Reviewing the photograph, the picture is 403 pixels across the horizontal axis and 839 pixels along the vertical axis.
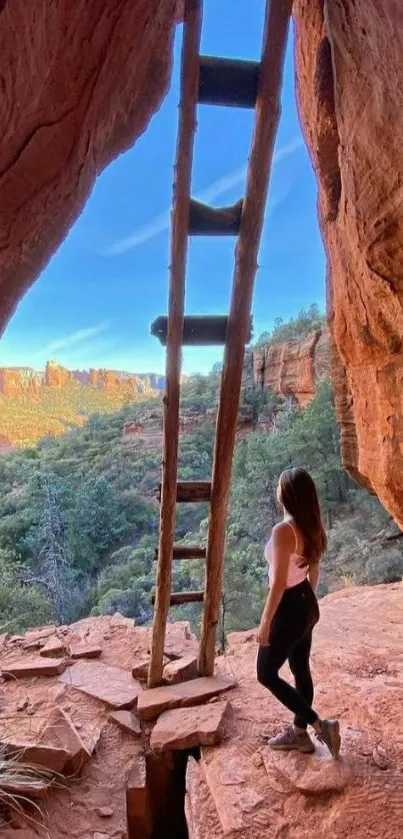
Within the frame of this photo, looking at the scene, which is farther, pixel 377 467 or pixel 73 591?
pixel 73 591

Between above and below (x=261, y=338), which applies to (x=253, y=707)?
below

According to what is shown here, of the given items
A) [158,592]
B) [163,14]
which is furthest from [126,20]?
[158,592]

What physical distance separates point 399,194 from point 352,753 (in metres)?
2.85

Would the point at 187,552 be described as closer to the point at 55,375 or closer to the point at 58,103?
the point at 58,103

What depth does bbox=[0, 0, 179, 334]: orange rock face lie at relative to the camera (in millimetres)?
1798

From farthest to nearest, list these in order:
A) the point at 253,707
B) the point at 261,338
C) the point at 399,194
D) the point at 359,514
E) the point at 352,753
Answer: the point at 261,338
the point at 359,514
the point at 253,707
the point at 352,753
the point at 399,194

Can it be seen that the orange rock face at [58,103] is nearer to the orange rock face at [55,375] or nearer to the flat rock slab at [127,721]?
the flat rock slab at [127,721]

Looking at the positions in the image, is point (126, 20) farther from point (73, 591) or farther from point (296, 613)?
point (73, 591)

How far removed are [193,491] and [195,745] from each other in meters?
1.52

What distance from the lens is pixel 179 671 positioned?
3.59 meters

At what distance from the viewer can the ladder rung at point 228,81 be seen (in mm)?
2508

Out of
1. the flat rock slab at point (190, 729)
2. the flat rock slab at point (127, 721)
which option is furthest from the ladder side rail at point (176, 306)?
the flat rock slab at point (190, 729)

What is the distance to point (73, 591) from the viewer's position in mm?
11844

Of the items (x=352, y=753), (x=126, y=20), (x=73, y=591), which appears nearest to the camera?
(x=126, y=20)
